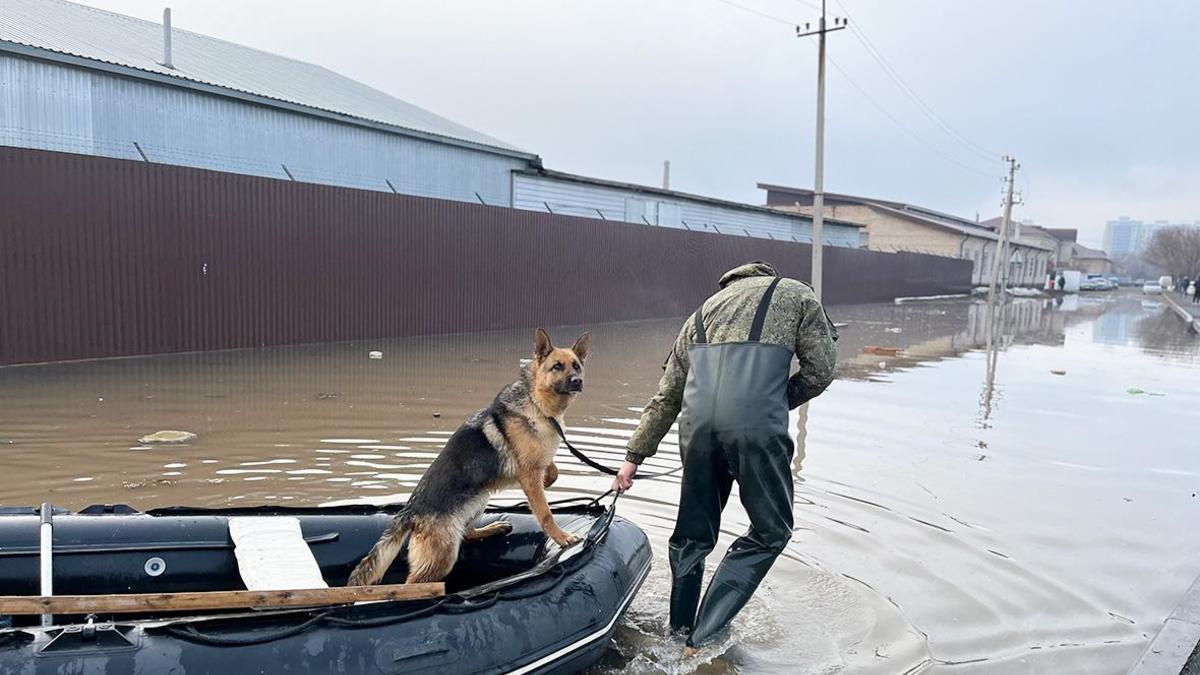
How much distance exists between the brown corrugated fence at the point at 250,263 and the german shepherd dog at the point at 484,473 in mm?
9310

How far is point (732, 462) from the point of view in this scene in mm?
3572

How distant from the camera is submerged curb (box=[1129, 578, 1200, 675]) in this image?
143 inches

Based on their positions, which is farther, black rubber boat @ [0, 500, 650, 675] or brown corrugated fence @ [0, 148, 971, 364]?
brown corrugated fence @ [0, 148, 971, 364]

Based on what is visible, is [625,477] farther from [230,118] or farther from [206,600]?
[230,118]

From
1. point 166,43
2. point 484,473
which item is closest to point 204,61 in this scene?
point 166,43

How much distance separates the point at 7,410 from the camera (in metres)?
8.04

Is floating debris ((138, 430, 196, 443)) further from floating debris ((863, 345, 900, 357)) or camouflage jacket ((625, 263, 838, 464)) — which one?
floating debris ((863, 345, 900, 357))

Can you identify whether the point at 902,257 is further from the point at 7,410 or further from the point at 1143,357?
the point at 7,410

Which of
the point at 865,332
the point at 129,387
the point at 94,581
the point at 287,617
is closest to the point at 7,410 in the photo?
the point at 129,387

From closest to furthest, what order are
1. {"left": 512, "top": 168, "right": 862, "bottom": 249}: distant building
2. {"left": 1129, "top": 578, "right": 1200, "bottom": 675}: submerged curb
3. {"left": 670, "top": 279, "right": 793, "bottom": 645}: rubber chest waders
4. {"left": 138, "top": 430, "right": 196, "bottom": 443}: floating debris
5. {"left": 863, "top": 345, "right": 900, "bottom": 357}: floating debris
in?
{"left": 670, "top": 279, "right": 793, "bottom": 645}: rubber chest waders < {"left": 1129, "top": 578, "right": 1200, "bottom": 675}: submerged curb < {"left": 138, "top": 430, "right": 196, "bottom": 443}: floating debris < {"left": 863, "top": 345, "right": 900, "bottom": 357}: floating debris < {"left": 512, "top": 168, "right": 862, "bottom": 249}: distant building

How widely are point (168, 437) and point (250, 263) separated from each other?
6.25m

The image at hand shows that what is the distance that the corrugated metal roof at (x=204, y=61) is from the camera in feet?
47.9

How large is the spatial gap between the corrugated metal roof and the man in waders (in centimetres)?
1367

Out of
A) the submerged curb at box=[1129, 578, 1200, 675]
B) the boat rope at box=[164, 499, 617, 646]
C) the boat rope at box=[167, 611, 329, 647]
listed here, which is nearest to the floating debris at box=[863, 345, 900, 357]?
the submerged curb at box=[1129, 578, 1200, 675]
